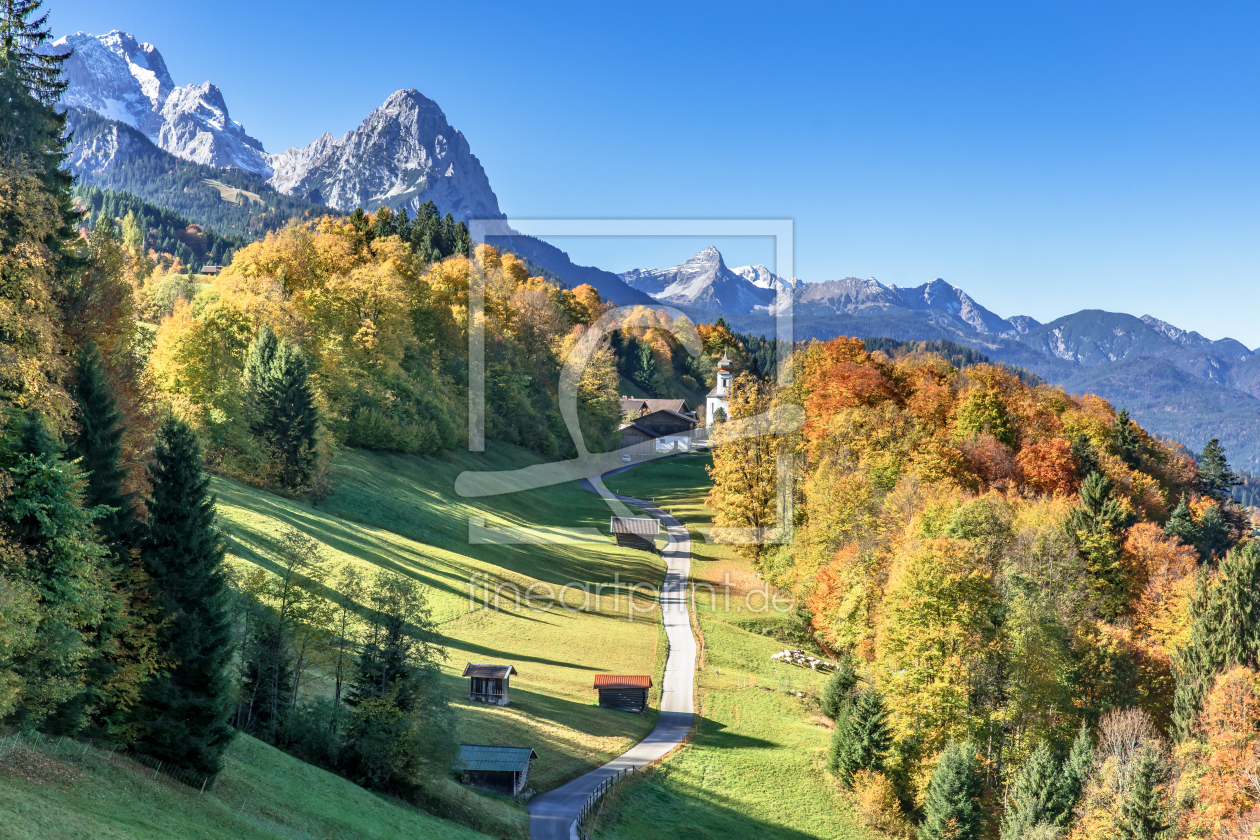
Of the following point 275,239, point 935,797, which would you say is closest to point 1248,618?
point 935,797

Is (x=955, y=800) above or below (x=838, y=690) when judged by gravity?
below

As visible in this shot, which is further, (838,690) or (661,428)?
(661,428)

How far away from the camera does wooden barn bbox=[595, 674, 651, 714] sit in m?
39.7

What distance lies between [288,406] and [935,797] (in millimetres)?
42145

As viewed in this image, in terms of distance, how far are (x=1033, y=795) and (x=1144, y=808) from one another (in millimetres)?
3716

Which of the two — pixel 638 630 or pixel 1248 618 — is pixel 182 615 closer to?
pixel 638 630

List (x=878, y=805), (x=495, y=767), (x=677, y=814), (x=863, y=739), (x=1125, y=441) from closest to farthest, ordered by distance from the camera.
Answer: (x=495, y=767), (x=677, y=814), (x=878, y=805), (x=863, y=739), (x=1125, y=441)

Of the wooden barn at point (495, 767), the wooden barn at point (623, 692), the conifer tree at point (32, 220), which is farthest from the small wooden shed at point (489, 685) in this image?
the conifer tree at point (32, 220)

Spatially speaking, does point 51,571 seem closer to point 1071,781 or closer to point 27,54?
point 27,54

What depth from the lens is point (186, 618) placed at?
23.2 meters

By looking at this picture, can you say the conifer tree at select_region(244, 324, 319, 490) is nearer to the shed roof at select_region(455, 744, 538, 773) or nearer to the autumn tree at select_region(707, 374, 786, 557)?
the shed roof at select_region(455, 744, 538, 773)

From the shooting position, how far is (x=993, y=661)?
3741 centimetres

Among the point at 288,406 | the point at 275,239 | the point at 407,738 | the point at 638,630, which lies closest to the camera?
the point at 407,738

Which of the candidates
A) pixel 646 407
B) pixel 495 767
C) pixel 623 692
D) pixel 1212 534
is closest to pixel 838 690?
pixel 623 692
